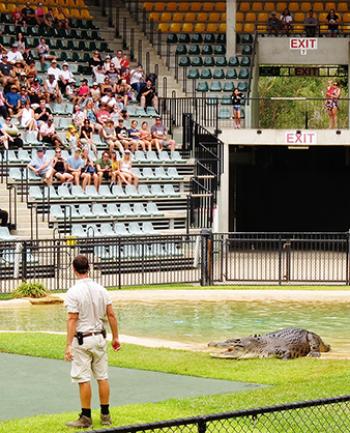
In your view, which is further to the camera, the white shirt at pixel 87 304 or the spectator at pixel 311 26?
the spectator at pixel 311 26

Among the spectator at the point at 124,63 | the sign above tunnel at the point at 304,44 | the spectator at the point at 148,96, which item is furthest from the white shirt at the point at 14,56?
the sign above tunnel at the point at 304,44

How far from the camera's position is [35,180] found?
34.2m

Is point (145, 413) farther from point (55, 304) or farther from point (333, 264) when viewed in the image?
point (333, 264)

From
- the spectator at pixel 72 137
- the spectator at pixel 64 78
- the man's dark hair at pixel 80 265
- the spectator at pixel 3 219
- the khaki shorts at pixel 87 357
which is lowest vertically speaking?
the khaki shorts at pixel 87 357

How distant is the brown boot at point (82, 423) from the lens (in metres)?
13.1

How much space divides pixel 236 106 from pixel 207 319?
17.5m

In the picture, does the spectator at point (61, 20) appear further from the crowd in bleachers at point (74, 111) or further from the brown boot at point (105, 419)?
the brown boot at point (105, 419)

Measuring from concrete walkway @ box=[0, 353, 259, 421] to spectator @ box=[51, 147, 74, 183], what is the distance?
16.7 metres

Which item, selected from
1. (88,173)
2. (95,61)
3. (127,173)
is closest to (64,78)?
(95,61)

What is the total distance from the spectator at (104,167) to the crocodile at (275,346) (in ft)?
54.5

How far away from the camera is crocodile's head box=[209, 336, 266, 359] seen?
18.4 metres

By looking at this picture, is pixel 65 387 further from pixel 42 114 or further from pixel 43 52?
pixel 43 52

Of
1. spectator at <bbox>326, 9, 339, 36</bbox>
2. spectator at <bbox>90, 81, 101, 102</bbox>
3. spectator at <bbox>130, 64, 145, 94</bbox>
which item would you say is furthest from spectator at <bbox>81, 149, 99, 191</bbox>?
spectator at <bbox>326, 9, 339, 36</bbox>

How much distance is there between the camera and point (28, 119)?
36.1 m
